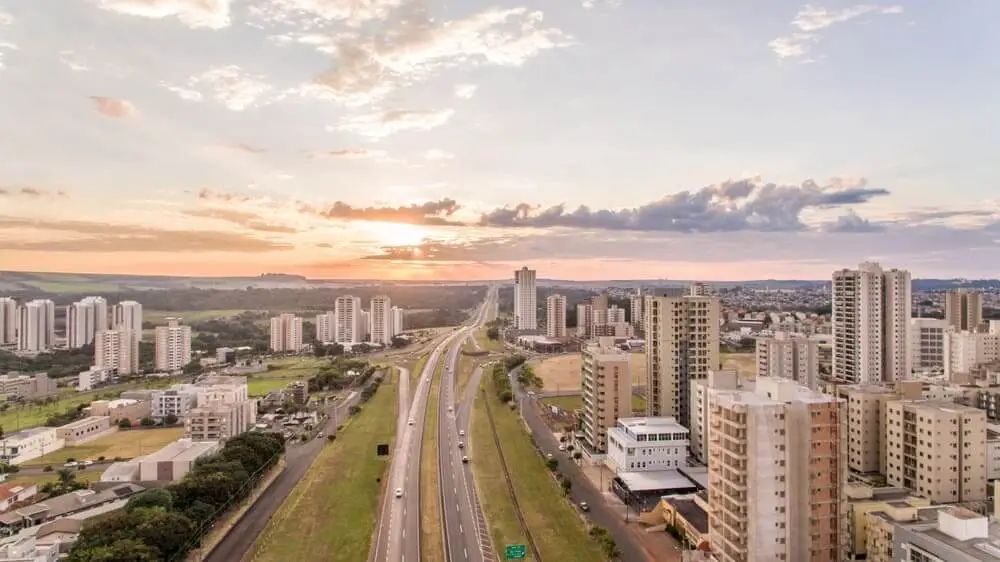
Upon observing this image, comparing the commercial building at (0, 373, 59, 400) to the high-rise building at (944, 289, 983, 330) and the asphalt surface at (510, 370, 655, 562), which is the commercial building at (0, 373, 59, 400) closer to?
the asphalt surface at (510, 370, 655, 562)

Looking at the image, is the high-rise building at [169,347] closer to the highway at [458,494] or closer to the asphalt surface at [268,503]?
the highway at [458,494]

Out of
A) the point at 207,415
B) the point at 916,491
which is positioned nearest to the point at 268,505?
the point at 207,415

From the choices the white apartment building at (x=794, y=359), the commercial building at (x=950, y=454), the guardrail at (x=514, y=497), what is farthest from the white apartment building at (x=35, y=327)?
the commercial building at (x=950, y=454)

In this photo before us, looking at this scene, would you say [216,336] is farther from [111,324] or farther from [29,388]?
[29,388]

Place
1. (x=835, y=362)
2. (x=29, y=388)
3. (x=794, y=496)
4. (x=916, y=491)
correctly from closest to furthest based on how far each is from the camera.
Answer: (x=794, y=496) → (x=916, y=491) → (x=835, y=362) → (x=29, y=388)

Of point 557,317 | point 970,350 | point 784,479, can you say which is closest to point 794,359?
point 970,350

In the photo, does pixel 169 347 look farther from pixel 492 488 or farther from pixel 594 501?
pixel 594 501
